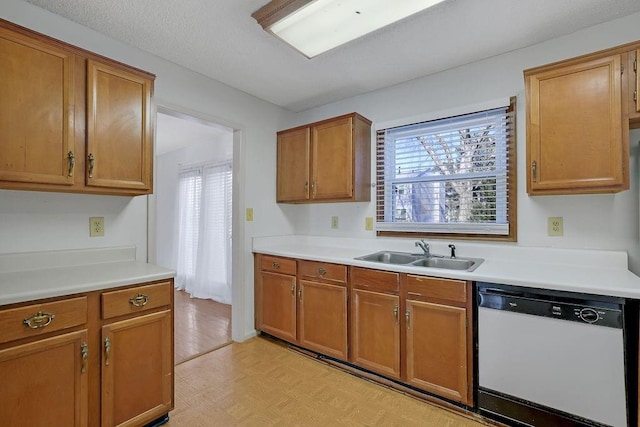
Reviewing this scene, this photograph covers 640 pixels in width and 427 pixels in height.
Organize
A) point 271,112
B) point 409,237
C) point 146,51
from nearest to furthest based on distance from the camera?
point 146,51, point 409,237, point 271,112

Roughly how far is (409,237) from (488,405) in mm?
1296

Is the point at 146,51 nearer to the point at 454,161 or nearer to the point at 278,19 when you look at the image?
the point at 278,19

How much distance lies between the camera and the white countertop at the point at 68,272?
1.34 m

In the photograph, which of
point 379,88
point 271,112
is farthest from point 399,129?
point 271,112

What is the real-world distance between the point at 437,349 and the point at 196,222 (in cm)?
396

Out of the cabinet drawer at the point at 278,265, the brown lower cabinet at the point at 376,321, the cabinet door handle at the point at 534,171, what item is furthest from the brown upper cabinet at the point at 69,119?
the cabinet door handle at the point at 534,171

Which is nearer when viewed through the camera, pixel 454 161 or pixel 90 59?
pixel 90 59

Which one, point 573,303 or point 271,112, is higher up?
point 271,112

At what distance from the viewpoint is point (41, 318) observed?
1.31m

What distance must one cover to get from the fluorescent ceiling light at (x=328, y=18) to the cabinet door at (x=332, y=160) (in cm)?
84

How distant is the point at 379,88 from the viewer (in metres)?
2.83

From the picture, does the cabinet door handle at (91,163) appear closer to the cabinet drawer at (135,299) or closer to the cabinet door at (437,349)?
the cabinet drawer at (135,299)

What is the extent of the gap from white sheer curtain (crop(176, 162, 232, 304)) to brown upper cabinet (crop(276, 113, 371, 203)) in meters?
1.40

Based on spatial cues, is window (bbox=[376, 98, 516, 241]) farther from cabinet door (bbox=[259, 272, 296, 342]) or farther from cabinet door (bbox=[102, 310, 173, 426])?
cabinet door (bbox=[102, 310, 173, 426])
